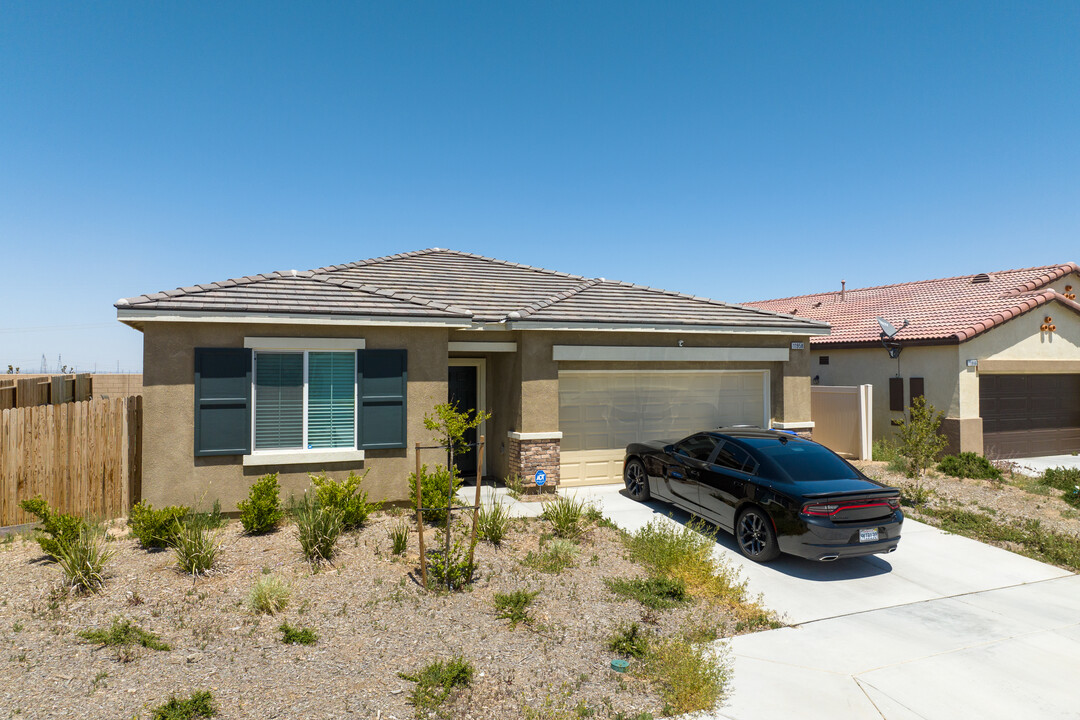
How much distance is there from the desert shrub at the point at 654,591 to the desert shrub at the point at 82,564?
5331 mm

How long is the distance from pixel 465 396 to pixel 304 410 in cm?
389

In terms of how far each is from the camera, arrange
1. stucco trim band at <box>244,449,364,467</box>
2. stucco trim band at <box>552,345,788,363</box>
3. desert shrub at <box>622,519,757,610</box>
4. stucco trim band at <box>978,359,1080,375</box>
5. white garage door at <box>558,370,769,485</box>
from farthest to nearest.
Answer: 1. stucco trim band at <box>978,359,1080,375</box>
2. white garage door at <box>558,370,769,485</box>
3. stucco trim band at <box>552,345,788,363</box>
4. stucco trim band at <box>244,449,364,467</box>
5. desert shrub at <box>622,519,757,610</box>

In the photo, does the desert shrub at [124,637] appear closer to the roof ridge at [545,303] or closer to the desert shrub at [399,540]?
the desert shrub at [399,540]

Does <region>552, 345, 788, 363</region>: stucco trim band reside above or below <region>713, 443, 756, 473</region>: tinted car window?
above

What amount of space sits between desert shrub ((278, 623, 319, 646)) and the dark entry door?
6.78 meters

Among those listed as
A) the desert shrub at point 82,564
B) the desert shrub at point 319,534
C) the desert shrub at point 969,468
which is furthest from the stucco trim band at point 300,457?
the desert shrub at point 969,468

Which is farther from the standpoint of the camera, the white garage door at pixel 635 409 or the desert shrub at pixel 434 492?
the white garage door at pixel 635 409

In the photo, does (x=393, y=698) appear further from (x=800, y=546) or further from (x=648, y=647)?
(x=800, y=546)

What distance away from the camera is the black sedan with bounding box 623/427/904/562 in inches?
287

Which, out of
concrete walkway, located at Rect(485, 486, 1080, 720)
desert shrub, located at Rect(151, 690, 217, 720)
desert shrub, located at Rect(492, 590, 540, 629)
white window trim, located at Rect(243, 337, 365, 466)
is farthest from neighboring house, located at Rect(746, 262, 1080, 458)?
desert shrub, located at Rect(151, 690, 217, 720)

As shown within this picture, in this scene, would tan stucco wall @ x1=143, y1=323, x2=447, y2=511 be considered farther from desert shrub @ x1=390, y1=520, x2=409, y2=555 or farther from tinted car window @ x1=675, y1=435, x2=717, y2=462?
tinted car window @ x1=675, y1=435, x2=717, y2=462

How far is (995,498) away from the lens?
37.6 feet

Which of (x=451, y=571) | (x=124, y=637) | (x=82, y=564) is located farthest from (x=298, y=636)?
(x=82, y=564)

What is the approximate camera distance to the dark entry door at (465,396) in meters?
12.5
